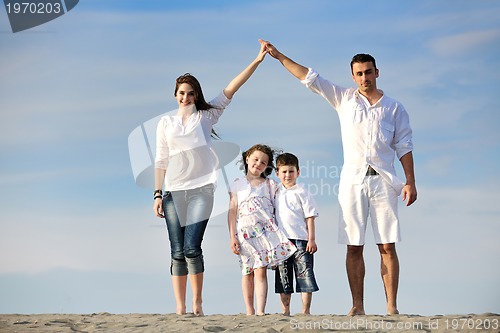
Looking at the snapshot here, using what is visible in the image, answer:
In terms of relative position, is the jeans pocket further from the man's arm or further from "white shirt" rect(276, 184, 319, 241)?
the man's arm

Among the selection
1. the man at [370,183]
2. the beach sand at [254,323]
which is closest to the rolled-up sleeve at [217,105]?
the man at [370,183]

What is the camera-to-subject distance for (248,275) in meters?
8.90

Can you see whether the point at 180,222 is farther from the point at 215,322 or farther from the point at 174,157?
the point at 215,322

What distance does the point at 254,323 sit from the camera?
7855mm

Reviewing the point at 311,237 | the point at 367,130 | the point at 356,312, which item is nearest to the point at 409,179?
the point at 367,130

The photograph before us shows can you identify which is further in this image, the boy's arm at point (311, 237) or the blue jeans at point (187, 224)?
the boy's arm at point (311, 237)

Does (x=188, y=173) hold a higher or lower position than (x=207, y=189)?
higher

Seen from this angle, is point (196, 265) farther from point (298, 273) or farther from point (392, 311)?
point (392, 311)

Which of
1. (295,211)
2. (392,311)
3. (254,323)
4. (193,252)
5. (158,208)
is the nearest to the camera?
(254,323)

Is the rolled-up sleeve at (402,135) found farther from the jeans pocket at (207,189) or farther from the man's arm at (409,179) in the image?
the jeans pocket at (207,189)

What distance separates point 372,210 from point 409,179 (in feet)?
1.61

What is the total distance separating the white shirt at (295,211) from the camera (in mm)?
8977

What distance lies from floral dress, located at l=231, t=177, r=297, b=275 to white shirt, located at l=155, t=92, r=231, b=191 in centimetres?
46

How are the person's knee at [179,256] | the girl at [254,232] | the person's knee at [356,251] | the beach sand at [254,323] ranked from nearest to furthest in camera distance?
the beach sand at [254,323]
the person's knee at [356,251]
the person's knee at [179,256]
the girl at [254,232]
